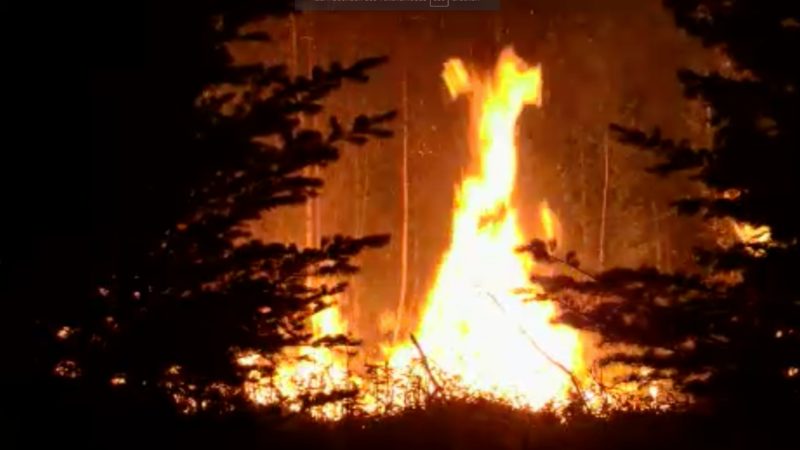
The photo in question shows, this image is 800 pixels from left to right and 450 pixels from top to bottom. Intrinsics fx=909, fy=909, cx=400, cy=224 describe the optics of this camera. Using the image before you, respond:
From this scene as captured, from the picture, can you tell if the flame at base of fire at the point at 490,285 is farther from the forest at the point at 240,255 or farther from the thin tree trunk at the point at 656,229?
the thin tree trunk at the point at 656,229

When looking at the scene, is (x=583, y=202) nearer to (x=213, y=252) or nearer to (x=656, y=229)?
(x=656, y=229)

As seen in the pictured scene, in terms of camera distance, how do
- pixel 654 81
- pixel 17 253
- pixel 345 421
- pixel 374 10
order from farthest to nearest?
pixel 654 81, pixel 374 10, pixel 345 421, pixel 17 253

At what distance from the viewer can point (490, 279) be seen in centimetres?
1039

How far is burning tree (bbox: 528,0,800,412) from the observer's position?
400cm

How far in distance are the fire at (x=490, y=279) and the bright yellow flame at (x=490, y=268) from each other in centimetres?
1

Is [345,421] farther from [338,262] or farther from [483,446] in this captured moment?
[338,262]

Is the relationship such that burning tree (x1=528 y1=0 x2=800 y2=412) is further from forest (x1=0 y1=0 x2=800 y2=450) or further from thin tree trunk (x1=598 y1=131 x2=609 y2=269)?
thin tree trunk (x1=598 y1=131 x2=609 y2=269)

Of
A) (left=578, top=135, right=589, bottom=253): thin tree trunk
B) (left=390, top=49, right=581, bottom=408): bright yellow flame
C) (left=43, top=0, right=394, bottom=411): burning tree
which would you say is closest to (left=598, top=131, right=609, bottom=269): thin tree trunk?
(left=578, top=135, right=589, bottom=253): thin tree trunk

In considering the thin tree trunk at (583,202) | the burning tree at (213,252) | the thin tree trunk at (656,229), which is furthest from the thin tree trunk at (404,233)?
the burning tree at (213,252)

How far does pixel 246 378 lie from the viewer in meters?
3.96

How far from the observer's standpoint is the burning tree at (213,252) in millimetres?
3746

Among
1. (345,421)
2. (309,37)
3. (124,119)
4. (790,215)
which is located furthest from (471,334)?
(124,119)

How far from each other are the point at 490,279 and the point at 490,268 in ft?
0.41

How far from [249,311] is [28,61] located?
133 centimetres
